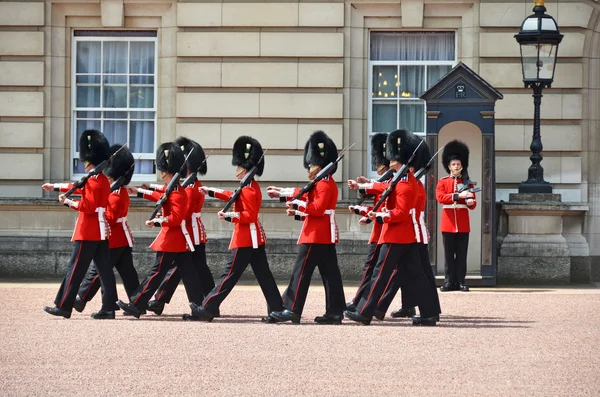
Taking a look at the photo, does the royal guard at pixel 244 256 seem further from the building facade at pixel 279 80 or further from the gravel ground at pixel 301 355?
the building facade at pixel 279 80

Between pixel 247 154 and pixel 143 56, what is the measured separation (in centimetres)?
451

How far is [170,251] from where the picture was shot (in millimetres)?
10773

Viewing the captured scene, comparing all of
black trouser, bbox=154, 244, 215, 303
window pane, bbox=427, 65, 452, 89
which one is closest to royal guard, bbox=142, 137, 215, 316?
black trouser, bbox=154, 244, 215, 303

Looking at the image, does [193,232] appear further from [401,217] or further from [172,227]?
[401,217]

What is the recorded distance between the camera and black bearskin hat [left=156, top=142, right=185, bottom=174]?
1112 cm

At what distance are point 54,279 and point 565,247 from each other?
499cm

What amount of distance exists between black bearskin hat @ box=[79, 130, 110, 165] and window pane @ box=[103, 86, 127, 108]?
406 cm

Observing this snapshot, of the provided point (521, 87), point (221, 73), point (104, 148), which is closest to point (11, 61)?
point (221, 73)

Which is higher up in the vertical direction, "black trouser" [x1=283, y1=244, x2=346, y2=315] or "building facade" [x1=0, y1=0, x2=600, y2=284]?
"building facade" [x1=0, y1=0, x2=600, y2=284]

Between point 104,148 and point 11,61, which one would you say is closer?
point 104,148

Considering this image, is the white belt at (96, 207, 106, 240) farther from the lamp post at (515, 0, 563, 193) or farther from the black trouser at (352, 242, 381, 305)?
the lamp post at (515, 0, 563, 193)

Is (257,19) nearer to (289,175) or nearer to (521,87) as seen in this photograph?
(289,175)

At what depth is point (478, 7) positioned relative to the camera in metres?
14.7

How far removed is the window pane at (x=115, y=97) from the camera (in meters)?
15.2
